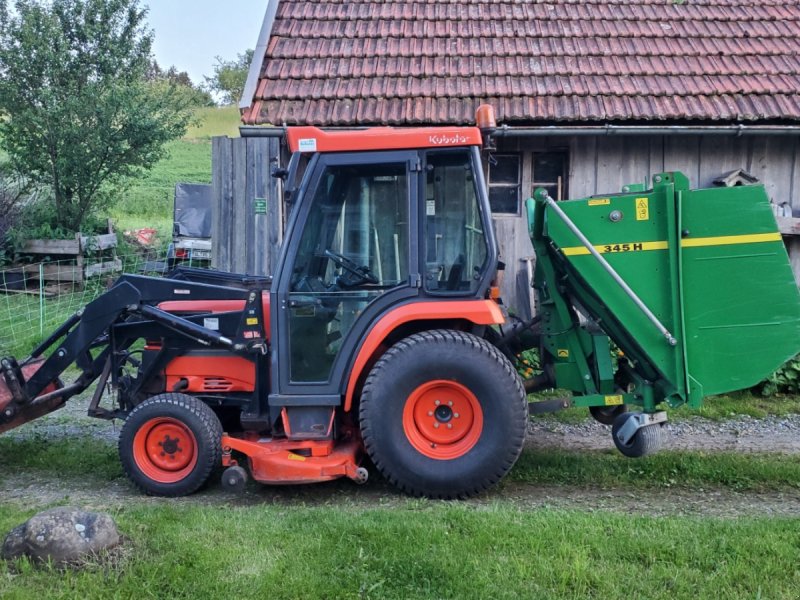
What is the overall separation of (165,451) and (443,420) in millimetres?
1864

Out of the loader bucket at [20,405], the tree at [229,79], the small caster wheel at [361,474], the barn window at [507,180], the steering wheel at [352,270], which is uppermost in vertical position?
the tree at [229,79]

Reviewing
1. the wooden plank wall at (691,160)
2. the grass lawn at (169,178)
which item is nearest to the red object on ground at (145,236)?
the grass lawn at (169,178)

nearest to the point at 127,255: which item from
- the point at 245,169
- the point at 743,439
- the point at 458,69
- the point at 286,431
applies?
the point at 245,169

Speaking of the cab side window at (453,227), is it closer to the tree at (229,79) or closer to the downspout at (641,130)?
the downspout at (641,130)

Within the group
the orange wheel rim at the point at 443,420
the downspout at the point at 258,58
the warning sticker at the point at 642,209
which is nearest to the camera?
the warning sticker at the point at 642,209

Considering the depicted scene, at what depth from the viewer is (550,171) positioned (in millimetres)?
8641

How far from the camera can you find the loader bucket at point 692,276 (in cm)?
467

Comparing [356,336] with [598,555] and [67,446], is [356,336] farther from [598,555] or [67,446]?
[67,446]

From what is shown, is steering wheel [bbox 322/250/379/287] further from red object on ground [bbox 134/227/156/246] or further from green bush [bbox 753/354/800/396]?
red object on ground [bbox 134/227/156/246]

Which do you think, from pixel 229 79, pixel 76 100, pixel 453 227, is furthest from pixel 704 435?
pixel 229 79

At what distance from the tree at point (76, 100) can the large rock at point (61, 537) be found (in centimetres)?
1008

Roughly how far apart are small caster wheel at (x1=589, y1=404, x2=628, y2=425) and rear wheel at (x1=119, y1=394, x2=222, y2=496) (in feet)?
8.91

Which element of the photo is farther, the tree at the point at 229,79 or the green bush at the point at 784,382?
the tree at the point at 229,79

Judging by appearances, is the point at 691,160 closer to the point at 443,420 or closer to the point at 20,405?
the point at 443,420
